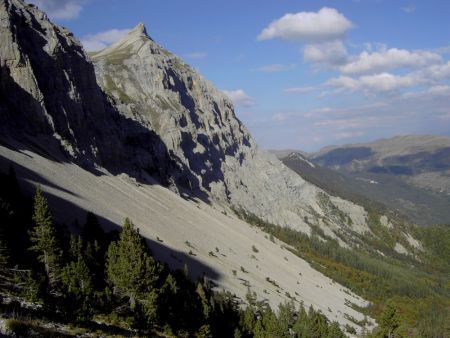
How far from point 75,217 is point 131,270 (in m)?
32.6

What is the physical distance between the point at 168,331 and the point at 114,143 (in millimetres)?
102242

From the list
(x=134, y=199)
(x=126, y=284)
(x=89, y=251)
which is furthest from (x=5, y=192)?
(x=134, y=199)

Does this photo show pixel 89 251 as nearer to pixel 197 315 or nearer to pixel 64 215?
pixel 197 315

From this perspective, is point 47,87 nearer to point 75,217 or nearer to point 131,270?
point 75,217

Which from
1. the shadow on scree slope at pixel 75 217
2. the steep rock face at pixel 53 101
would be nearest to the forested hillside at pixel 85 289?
the shadow on scree slope at pixel 75 217

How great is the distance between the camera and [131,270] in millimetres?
43312

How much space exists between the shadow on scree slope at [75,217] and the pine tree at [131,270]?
23.6 metres

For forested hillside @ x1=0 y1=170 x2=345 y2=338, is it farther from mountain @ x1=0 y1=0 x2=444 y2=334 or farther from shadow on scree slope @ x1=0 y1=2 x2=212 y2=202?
shadow on scree slope @ x1=0 y1=2 x2=212 y2=202

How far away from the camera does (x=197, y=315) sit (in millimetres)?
54031

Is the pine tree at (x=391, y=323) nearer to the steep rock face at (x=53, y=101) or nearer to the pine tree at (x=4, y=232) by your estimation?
the pine tree at (x=4, y=232)

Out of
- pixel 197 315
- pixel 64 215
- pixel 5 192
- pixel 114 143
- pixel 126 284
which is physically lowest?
pixel 197 315

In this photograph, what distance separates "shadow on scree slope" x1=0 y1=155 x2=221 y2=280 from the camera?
69750 mm

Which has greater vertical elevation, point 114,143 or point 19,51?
point 19,51

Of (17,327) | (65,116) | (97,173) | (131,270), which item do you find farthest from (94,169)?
(17,327)
